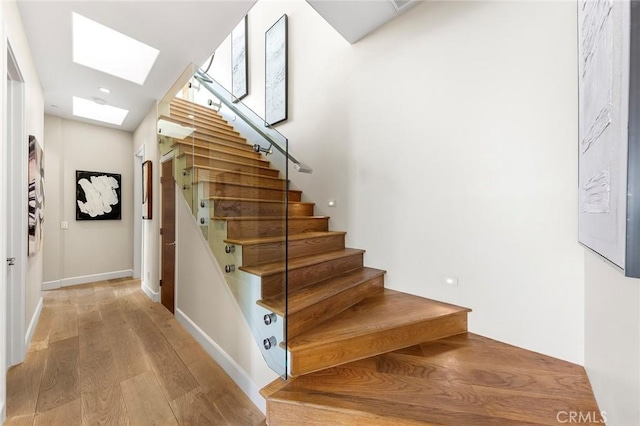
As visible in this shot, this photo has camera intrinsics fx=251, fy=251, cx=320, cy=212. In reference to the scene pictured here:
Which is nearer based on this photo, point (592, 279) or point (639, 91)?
point (639, 91)

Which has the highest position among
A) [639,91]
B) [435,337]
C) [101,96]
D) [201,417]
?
[101,96]

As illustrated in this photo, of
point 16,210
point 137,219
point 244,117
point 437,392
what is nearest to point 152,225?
point 137,219

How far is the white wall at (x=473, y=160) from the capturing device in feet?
5.25

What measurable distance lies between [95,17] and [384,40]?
2562mm

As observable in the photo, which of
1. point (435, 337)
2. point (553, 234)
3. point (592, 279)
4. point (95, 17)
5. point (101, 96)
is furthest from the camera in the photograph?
point (101, 96)

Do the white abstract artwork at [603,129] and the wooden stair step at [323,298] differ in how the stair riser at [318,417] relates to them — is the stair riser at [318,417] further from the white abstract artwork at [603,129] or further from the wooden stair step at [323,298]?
the white abstract artwork at [603,129]

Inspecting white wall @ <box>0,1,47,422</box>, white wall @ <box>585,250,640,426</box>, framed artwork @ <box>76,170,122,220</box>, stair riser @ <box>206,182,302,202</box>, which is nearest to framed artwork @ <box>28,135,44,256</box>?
white wall @ <box>0,1,47,422</box>

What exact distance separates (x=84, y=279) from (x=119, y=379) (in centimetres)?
378

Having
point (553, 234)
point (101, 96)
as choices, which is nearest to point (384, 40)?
point (553, 234)

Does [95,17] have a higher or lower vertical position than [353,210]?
higher

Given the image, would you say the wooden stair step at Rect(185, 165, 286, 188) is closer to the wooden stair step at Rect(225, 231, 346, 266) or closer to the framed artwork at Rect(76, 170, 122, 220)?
the wooden stair step at Rect(225, 231, 346, 266)

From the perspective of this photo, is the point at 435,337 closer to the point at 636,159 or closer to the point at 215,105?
the point at 636,159

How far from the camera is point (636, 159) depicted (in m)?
0.70

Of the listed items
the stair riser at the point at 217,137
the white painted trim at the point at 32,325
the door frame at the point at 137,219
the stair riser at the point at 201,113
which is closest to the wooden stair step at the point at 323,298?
the stair riser at the point at 217,137
